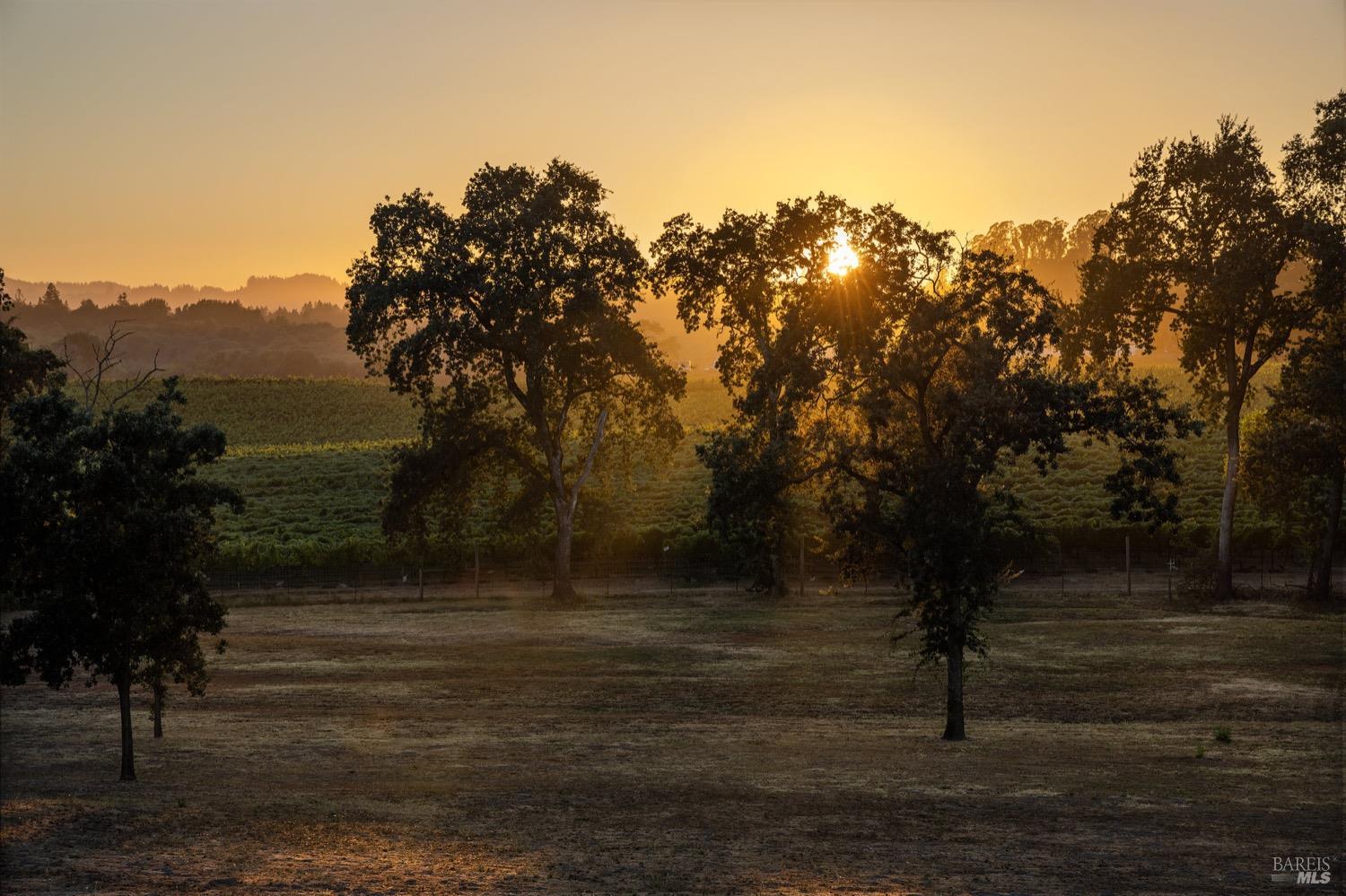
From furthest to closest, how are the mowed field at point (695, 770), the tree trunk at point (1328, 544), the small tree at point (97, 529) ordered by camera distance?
the tree trunk at point (1328, 544) → the small tree at point (97, 529) → the mowed field at point (695, 770)

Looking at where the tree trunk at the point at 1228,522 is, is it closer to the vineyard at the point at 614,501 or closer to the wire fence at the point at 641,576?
the vineyard at the point at 614,501

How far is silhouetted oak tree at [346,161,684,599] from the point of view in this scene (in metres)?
63.5

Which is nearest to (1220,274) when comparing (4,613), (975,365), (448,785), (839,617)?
(839,617)

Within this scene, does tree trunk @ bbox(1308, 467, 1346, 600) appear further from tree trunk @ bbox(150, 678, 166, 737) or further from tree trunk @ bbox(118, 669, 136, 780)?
tree trunk @ bbox(118, 669, 136, 780)

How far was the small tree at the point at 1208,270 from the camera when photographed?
5597 centimetres

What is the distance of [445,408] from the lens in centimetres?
6700

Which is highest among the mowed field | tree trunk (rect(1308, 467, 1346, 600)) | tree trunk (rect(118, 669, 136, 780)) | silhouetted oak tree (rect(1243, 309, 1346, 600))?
silhouetted oak tree (rect(1243, 309, 1346, 600))

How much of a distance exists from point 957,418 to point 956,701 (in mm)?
6941

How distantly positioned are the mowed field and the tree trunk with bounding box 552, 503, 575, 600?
1513 centimetres

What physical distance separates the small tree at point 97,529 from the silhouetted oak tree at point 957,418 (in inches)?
523

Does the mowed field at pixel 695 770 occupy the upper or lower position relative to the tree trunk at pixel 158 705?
lower

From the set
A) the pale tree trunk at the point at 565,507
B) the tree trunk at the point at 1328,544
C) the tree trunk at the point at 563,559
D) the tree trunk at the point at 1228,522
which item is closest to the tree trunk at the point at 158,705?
the tree trunk at the point at 563,559

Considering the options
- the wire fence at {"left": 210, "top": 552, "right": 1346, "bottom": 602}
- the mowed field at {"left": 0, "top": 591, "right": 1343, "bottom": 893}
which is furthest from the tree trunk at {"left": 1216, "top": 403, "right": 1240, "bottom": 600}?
the mowed field at {"left": 0, "top": 591, "right": 1343, "bottom": 893}

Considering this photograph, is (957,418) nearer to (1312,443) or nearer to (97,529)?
(97,529)
